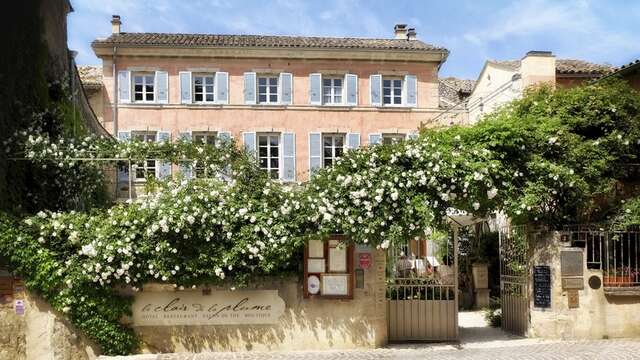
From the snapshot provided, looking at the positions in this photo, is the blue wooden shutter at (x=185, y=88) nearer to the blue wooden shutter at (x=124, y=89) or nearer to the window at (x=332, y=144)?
the blue wooden shutter at (x=124, y=89)

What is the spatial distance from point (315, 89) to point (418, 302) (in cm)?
1752

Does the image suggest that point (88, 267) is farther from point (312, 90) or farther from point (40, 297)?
point (312, 90)

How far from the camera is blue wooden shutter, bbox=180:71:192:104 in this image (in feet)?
89.6

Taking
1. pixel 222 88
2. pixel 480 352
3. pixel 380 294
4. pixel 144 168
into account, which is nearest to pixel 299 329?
pixel 380 294

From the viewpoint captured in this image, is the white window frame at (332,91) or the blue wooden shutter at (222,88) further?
the white window frame at (332,91)

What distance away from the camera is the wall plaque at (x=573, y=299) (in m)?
11.4

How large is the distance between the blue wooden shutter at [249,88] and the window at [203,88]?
1451mm

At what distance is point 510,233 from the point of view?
1260 centimetres

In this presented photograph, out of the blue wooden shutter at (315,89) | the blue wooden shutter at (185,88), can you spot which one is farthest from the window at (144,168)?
the blue wooden shutter at (315,89)

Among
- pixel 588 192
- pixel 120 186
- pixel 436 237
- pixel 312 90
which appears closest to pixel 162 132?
pixel 312 90

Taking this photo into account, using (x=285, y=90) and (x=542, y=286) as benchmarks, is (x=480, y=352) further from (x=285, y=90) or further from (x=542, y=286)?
(x=285, y=90)

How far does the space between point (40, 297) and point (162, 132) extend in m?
17.5

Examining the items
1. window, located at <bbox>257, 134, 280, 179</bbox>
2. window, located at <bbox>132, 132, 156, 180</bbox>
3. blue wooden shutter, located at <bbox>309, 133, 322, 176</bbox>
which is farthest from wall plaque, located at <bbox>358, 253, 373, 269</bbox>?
blue wooden shutter, located at <bbox>309, 133, 322, 176</bbox>

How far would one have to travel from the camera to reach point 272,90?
28109mm
